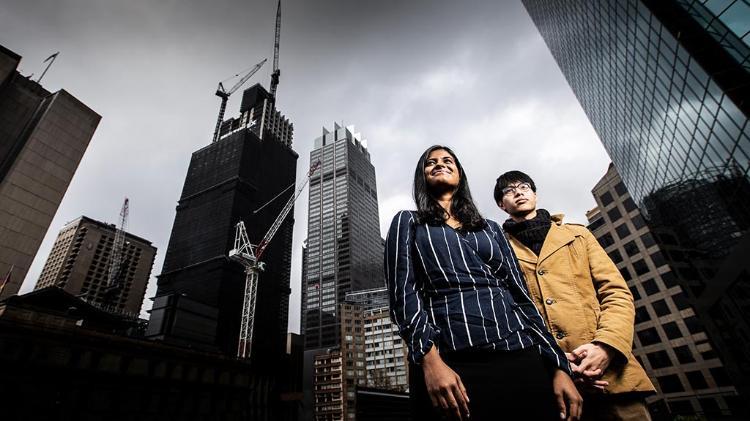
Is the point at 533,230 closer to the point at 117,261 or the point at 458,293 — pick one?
the point at 458,293

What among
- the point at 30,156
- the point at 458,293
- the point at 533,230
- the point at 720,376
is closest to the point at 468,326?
the point at 458,293

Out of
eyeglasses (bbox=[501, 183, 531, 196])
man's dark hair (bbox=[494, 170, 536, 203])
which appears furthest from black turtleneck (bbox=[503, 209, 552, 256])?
man's dark hair (bbox=[494, 170, 536, 203])

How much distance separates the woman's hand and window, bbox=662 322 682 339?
46091mm

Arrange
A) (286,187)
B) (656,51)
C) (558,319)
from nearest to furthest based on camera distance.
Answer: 1. (558,319)
2. (656,51)
3. (286,187)

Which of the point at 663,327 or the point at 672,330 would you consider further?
the point at 663,327

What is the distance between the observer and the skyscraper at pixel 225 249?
66.5m

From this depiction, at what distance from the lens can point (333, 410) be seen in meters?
80.7

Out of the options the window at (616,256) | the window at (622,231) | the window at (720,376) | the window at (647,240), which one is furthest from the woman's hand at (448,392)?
the window at (622,231)

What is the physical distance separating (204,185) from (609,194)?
310ft

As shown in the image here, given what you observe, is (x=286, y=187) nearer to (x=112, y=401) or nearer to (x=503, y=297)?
(x=112, y=401)

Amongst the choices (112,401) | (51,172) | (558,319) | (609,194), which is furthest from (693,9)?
(51,172)

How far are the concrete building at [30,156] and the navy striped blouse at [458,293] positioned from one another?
48.1 metres

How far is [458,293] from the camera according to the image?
6.10 ft

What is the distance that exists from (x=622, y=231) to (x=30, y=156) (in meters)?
71.9
